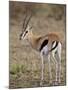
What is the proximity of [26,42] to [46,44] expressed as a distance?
0.63 ft

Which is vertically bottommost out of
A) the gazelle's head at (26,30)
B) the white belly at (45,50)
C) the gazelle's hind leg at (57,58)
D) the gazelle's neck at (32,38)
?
the gazelle's hind leg at (57,58)

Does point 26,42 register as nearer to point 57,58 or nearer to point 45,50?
point 45,50

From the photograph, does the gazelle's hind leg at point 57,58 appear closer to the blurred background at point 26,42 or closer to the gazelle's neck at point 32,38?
the blurred background at point 26,42

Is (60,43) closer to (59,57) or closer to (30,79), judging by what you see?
(59,57)

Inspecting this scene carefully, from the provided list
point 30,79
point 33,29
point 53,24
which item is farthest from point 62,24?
point 30,79

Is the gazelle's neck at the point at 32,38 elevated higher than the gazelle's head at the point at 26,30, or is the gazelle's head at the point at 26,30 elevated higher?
the gazelle's head at the point at 26,30

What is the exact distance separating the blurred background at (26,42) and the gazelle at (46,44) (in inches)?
1.3

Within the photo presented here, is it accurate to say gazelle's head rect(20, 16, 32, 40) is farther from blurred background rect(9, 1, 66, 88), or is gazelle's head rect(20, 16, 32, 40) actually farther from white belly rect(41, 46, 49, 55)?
white belly rect(41, 46, 49, 55)

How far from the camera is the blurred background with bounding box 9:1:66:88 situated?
2.02 meters

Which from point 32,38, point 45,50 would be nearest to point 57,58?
point 45,50

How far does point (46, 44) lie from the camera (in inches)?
82.5

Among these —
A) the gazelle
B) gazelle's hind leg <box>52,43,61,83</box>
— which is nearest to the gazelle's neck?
the gazelle

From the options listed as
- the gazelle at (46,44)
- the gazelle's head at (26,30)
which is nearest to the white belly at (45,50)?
the gazelle at (46,44)

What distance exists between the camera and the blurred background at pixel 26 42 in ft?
6.63
